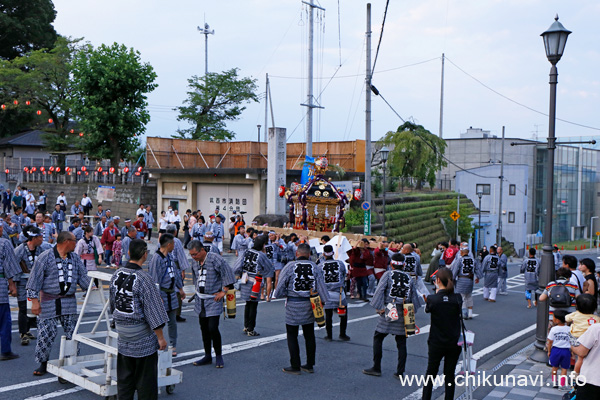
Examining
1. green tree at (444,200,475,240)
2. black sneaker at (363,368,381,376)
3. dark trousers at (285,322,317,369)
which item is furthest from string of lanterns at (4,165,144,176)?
black sneaker at (363,368,381,376)

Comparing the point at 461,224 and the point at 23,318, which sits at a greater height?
the point at 461,224

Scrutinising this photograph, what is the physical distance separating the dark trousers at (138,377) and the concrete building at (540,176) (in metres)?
44.0

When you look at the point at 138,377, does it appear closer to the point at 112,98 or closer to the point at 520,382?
the point at 520,382

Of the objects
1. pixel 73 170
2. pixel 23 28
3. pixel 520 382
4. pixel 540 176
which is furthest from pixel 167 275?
pixel 540 176

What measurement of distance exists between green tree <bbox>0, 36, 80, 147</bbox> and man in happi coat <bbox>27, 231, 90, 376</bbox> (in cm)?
3466

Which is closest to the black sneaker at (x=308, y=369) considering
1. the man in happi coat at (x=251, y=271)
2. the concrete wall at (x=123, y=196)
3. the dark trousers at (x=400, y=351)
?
the dark trousers at (x=400, y=351)

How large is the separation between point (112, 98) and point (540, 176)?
4378 cm

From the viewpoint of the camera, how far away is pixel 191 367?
797 centimetres

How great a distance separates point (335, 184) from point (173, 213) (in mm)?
7674

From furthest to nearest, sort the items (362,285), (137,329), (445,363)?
(362,285)
(445,363)
(137,329)

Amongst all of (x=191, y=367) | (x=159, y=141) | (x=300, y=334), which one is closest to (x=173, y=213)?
(x=159, y=141)

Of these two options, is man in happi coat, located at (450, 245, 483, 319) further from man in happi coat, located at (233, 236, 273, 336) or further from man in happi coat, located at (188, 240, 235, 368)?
man in happi coat, located at (188, 240, 235, 368)

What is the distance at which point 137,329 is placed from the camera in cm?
553

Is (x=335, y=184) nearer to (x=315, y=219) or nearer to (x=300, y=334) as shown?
(x=315, y=219)
